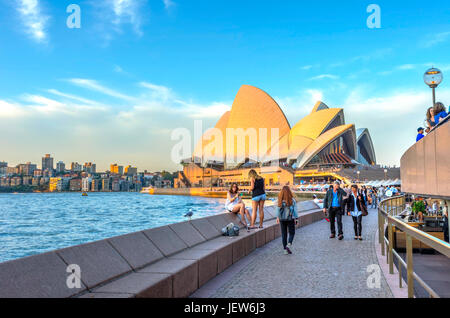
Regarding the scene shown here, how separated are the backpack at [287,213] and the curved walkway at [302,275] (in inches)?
22.4

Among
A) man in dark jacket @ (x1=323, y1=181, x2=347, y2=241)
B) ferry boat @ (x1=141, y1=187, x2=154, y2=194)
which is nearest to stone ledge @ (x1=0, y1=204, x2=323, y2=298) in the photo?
man in dark jacket @ (x1=323, y1=181, x2=347, y2=241)

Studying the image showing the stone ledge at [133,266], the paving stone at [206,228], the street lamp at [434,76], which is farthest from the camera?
the street lamp at [434,76]

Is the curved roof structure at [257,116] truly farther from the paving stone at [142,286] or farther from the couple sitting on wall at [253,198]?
the paving stone at [142,286]

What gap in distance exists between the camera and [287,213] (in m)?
6.55

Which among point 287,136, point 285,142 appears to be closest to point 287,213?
point 287,136

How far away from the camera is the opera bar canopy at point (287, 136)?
5884 cm

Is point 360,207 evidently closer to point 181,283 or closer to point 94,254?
point 181,283

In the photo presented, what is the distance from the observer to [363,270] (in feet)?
16.2

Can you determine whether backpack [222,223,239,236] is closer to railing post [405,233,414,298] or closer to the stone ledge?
the stone ledge

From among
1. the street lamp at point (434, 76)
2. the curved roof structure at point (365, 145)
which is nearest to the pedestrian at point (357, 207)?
the street lamp at point (434, 76)

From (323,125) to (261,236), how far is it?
176 feet

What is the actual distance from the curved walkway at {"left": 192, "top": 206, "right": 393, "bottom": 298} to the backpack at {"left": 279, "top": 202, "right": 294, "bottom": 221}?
0.57 m
